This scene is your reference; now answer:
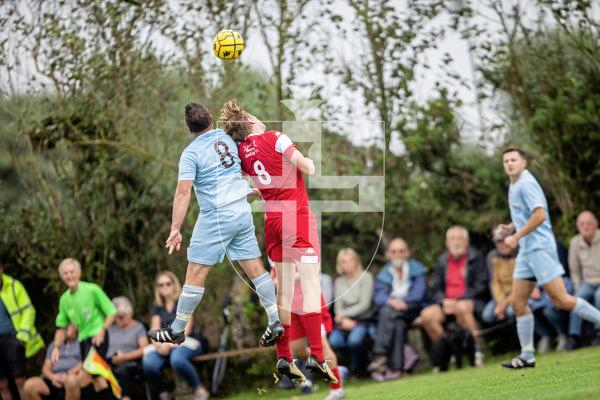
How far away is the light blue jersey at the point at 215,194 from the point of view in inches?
348

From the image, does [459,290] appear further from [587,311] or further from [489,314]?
[587,311]

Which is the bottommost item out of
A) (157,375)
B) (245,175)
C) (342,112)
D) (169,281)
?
(157,375)

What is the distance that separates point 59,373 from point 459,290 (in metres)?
5.35

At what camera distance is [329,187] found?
48.9 feet

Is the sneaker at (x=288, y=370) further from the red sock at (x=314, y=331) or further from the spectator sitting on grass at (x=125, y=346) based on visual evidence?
the spectator sitting on grass at (x=125, y=346)

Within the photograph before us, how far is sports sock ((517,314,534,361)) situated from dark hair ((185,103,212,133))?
13.4 feet

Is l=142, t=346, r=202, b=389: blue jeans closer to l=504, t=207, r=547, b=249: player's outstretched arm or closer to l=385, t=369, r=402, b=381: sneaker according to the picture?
l=385, t=369, r=402, b=381: sneaker

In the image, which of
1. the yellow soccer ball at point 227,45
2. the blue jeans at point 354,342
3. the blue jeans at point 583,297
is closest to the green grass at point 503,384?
the blue jeans at point 583,297

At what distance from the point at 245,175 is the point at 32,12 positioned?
6570 mm

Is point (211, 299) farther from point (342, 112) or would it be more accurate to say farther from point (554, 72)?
point (554, 72)

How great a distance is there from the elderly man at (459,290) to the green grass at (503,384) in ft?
2.18

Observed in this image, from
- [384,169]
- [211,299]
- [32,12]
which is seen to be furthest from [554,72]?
[32,12]

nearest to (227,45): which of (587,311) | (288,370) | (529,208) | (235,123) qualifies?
(235,123)

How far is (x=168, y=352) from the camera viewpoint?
43.7 feet
